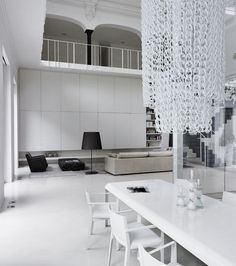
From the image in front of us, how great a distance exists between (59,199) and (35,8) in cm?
349

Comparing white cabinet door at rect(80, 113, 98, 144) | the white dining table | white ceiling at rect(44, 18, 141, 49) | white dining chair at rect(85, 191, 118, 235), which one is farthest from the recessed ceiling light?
white ceiling at rect(44, 18, 141, 49)

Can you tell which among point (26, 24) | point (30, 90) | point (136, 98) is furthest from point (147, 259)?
point (136, 98)

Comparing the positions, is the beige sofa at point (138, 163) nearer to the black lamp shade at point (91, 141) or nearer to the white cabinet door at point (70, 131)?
the black lamp shade at point (91, 141)

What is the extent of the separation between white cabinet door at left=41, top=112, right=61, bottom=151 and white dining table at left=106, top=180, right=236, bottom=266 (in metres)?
7.27

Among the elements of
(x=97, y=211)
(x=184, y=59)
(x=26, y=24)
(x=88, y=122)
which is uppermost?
(x=26, y=24)

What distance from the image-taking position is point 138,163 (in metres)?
8.12

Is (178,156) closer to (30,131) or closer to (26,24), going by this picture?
(26,24)

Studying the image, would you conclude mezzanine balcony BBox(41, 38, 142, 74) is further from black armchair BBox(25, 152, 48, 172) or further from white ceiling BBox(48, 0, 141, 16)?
black armchair BBox(25, 152, 48, 172)

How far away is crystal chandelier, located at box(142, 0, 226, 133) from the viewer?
2430mm

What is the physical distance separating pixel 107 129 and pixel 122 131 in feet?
2.13

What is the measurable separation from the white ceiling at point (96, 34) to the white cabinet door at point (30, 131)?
3.83m

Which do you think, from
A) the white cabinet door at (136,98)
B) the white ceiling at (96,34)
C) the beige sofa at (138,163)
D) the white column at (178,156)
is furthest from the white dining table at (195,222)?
the white ceiling at (96,34)

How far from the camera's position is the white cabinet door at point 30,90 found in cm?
957

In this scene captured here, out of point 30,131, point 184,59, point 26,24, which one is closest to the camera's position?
point 184,59
